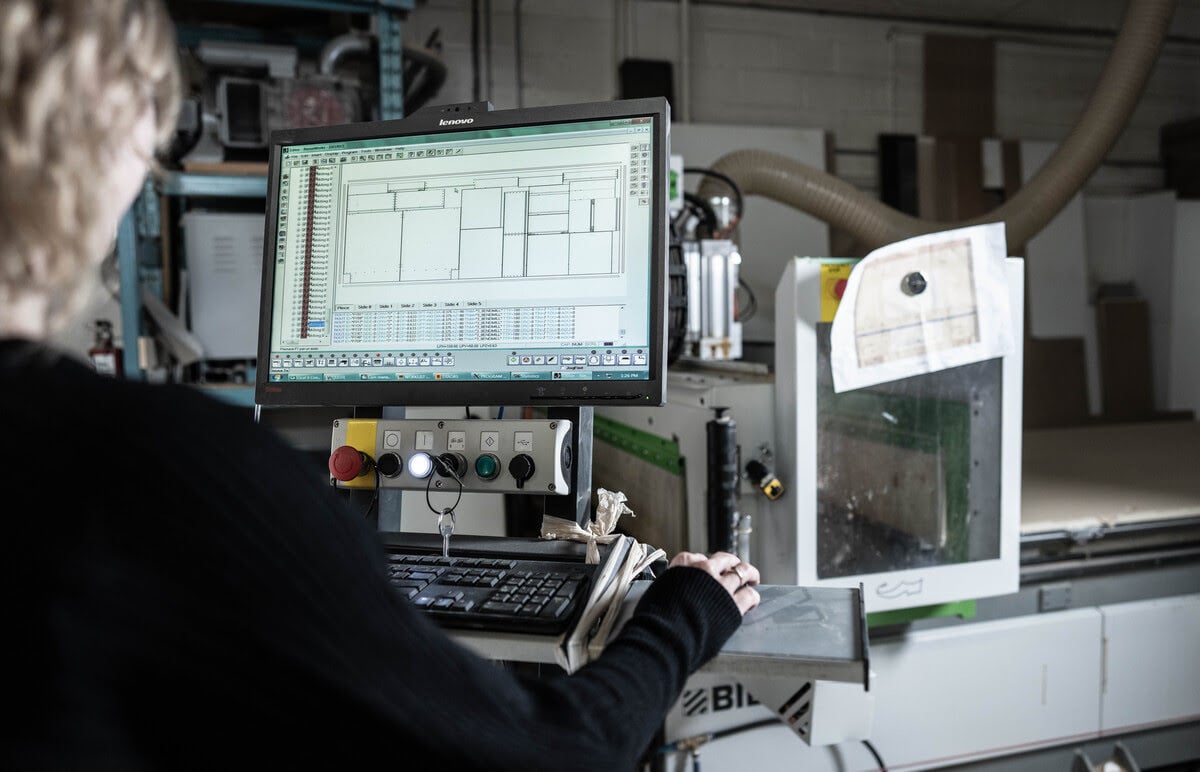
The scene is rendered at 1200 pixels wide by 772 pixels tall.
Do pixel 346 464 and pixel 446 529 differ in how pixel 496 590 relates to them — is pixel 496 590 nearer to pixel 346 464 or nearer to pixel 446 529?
pixel 446 529

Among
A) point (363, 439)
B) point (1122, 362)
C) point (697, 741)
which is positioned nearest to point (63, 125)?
point (363, 439)

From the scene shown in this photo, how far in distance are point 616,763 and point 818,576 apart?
34.2 inches

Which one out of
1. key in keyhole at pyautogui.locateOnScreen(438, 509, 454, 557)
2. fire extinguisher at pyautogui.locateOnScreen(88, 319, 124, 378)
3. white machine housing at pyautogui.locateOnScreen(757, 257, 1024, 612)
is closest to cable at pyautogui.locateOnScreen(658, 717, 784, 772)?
white machine housing at pyautogui.locateOnScreen(757, 257, 1024, 612)

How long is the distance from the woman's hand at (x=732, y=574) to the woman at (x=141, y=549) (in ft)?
0.88

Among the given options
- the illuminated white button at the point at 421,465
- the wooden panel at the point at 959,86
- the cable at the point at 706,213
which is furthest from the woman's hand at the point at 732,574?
the wooden panel at the point at 959,86

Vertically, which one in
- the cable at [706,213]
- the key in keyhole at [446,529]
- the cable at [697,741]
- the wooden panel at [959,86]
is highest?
the wooden panel at [959,86]

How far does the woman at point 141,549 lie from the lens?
0.35 meters

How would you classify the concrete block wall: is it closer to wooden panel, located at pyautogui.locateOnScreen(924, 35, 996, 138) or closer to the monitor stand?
wooden panel, located at pyautogui.locateOnScreen(924, 35, 996, 138)

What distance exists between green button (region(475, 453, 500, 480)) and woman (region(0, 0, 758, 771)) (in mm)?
440

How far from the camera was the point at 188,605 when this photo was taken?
37 cm

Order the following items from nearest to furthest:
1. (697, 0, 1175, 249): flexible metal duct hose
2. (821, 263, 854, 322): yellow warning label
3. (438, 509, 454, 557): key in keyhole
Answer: (438, 509, 454, 557): key in keyhole
(821, 263, 854, 322): yellow warning label
(697, 0, 1175, 249): flexible metal duct hose

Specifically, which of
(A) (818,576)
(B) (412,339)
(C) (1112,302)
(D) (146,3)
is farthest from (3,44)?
(C) (1112,302)

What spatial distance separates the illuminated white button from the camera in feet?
3.03

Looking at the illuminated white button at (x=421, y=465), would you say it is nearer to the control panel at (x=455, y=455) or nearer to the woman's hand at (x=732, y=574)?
the control panel at (x=455, y=455)
